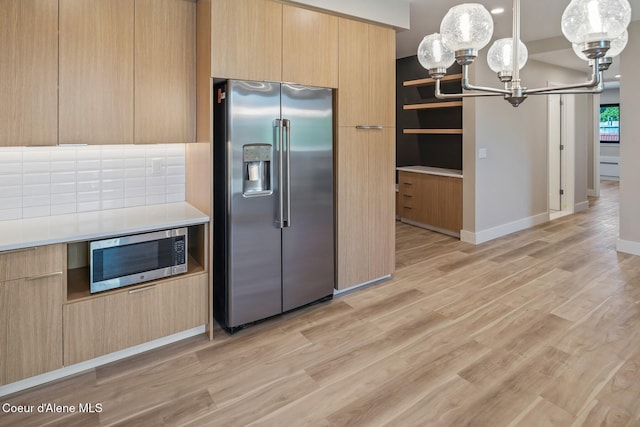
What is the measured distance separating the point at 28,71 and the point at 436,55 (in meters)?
2.25

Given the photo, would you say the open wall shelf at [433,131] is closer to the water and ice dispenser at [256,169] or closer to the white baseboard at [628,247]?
the white baseboard at [628,247]

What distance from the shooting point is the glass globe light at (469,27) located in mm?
1702

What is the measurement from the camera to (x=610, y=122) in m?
11.8

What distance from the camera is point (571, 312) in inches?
127

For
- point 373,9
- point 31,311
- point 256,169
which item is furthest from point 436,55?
point 31,311

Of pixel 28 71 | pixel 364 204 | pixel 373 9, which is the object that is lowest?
pixel 364 204

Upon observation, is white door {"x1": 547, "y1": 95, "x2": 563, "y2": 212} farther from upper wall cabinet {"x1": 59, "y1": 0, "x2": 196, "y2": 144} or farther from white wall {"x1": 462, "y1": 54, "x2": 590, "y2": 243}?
upper wall cabinet {"x1": 59, "y1": 0, "x2": 196, "y2": 144}

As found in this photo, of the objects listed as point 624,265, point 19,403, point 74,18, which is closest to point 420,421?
point 19,403

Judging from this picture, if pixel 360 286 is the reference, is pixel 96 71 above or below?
above

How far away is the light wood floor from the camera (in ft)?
6.81

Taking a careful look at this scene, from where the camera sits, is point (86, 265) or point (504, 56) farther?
point (86, 265)

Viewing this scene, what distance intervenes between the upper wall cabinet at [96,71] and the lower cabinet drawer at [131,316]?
39.3 inches

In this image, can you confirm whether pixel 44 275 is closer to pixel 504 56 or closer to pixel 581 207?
pixel 504 56

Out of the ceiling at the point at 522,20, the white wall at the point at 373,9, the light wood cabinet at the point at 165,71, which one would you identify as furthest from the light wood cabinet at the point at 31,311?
the ceiling at the point at 522,20
